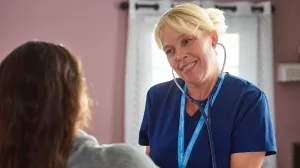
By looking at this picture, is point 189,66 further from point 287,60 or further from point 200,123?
point 287,60

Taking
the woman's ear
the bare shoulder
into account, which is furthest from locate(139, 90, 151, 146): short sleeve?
the bare shoulder

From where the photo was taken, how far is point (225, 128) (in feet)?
4.15

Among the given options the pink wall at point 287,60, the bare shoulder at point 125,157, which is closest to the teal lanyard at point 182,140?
the bare shoulder at point 125,157

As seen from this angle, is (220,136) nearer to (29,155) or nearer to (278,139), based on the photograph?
(29,155)

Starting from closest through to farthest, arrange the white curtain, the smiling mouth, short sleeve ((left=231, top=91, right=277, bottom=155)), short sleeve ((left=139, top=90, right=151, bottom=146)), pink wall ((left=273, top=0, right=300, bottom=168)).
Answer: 1. short sleeve ((left=231, top=91, right=277, bottom=155))
2. the smiling mouth
3. short sleeve ((left=139, top=90, right=151, bottom=146))
4. the white curtain
5. pink wall ((left=273, top=0, right=300, bottom=168))

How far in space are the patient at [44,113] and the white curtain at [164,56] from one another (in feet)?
7.48

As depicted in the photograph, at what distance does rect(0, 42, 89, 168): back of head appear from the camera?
72 cm

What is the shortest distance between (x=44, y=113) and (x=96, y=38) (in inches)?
96.7

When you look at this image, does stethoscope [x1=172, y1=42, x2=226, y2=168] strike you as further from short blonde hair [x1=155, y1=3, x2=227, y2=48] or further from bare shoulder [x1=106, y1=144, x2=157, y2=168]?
bare shoulder [x1=106, y1=144, x2=157, y2=168]

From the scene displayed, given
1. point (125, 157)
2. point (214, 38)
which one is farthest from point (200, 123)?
point (125, 157)

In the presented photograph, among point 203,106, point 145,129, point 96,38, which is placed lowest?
point 145,129

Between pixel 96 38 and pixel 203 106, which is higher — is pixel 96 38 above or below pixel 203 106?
above

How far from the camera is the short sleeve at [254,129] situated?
1212mm

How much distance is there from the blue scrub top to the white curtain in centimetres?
164
